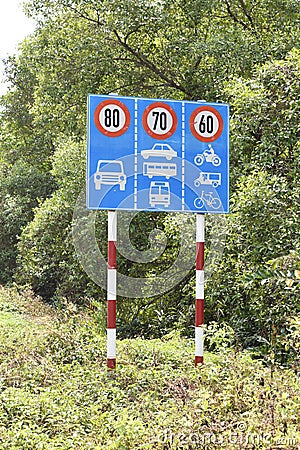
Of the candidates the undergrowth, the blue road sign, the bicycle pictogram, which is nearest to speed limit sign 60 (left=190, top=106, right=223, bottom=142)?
the blue road sign

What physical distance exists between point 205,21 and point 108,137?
6.29 meters

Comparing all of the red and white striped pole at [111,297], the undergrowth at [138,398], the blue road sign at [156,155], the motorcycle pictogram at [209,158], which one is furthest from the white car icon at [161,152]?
the undergrowth at [138,398]

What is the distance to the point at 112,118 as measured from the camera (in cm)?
643

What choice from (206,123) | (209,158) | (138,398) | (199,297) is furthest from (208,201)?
(138,398)

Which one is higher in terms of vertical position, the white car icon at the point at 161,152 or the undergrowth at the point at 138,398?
the white car icon at the point at 161,152

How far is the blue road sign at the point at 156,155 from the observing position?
637 cm

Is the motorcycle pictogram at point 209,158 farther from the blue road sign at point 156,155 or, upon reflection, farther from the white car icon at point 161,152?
the white car icon at point 161,152

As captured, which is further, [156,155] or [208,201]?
[208,201]

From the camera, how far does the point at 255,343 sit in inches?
301

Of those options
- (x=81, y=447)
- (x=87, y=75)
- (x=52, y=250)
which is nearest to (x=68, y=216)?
(x=52, y=250)

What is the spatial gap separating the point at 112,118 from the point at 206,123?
3.13 ft

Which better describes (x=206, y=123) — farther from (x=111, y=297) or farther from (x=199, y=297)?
(x=111, y=297)

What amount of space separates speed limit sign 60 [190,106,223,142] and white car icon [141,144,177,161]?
0.31 m

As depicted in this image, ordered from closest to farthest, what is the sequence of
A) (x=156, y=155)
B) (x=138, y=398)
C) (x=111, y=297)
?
1. (x=138, y=398)
2. (x=111, y=297)
3. (x=156, y=155)
